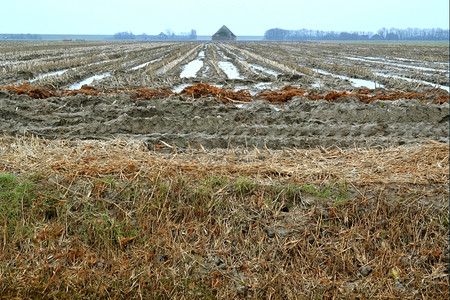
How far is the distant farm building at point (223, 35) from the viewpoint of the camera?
81.8 metres

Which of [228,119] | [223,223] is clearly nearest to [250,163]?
[223,223]

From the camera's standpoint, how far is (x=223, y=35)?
271 ft

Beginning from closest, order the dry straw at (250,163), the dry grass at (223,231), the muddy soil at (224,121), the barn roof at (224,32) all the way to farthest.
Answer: the dry grass at (223,231) < the dry straw at (250,163) < the muddy soil at (224,121) < the barn roof at (224,32)

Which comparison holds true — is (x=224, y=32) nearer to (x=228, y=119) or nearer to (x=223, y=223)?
(x=228, y=119)

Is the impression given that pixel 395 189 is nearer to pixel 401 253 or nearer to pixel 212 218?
pixel 401 253

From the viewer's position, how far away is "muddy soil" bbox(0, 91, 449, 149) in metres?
6.76

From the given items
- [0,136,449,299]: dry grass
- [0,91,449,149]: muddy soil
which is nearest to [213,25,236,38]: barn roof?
[0,91,449,149]: muddy soil

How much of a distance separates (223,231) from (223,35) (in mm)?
82650

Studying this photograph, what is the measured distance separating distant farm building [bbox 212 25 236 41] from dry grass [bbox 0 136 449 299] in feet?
264

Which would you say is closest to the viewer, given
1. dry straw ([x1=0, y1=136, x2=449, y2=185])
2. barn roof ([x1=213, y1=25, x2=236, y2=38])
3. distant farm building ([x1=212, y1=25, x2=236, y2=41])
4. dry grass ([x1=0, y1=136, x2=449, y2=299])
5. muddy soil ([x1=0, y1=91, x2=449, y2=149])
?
dry grass ([x1=0, y1=136, x2=449, y2=299])

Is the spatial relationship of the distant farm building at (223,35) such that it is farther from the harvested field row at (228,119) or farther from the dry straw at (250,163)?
the dry straw at (250,163)

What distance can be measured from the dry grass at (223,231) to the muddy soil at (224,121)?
5.51ft

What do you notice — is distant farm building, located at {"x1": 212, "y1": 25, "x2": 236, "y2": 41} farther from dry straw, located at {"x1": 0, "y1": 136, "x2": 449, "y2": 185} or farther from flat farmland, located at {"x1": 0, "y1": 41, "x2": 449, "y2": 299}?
flat farmland, located at {"x1": 0, "y1": 41, "x2": 449, "y2": 299}

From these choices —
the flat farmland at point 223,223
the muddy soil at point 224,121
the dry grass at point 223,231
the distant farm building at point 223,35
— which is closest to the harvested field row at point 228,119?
the muddy soil at point 224,121
